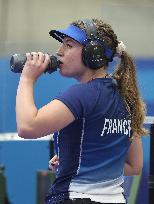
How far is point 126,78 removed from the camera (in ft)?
5.79

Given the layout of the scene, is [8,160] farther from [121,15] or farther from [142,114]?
[142,114]

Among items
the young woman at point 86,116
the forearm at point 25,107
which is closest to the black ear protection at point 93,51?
the young woman at point 86,116

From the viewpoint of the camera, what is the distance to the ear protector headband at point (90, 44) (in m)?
1.64

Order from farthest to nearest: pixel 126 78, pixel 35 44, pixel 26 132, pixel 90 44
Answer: pixel 35 44
pixel 126 78
pixel 90 44
pixel 26 132

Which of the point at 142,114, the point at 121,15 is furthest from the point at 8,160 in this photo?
the point at 142,114

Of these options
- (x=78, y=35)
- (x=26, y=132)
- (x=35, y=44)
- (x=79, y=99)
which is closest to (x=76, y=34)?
(x=78, y=35)

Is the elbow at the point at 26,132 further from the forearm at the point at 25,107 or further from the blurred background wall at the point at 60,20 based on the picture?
the blurred background wall at the point at 60,20

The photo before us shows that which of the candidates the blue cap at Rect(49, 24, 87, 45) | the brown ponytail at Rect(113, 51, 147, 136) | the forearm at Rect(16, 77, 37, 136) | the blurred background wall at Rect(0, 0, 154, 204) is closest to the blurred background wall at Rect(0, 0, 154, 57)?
the blurred background wall at Rect(0, 0, 154, 204)

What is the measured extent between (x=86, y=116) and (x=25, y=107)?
198mm

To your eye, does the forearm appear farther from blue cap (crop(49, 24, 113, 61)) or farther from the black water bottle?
blue cap (crop(49, 24, 113, 61))

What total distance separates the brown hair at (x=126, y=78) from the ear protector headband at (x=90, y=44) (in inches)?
0.6

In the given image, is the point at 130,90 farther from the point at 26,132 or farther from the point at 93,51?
the point at 26,132

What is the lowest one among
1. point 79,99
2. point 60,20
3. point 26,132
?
point 26,132

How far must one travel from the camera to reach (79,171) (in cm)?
158
